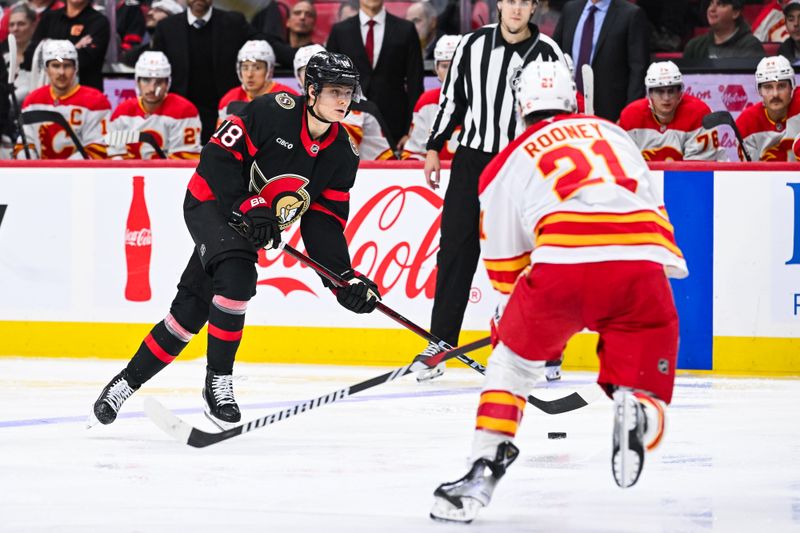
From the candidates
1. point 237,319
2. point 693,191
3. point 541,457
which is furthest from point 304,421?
point 693,191

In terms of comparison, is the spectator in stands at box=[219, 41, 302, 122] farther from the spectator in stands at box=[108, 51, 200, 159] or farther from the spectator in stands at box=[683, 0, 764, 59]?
the spectator in stands at box=[683, 0, 764, 59]

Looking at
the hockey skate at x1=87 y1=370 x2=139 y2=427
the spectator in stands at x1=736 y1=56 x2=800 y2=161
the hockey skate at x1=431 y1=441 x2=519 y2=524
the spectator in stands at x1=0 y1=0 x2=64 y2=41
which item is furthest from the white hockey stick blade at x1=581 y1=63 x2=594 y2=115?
the spectator in stands at x1=0 y1=0 x2=64 y2=41

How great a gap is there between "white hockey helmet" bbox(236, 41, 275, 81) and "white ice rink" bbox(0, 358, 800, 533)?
80.8 inches

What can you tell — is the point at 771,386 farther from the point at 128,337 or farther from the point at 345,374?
the point at 128,337

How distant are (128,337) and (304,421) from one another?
1817mm

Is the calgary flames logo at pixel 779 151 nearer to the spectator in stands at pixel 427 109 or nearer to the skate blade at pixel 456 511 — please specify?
the spectator in stands at pixel 427 109

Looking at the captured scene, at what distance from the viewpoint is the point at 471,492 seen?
2867 mm

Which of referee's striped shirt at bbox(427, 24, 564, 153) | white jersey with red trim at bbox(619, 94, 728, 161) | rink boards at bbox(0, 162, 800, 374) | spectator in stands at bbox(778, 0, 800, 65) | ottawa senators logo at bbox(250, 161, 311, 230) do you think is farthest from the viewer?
spectator in stands at bbox(778, 0, 800, 65)

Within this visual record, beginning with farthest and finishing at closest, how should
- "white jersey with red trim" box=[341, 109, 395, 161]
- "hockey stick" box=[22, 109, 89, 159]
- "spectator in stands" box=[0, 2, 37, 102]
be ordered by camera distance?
"spectator in stands" box=[0, 2, 37, 102] < "hockey stick" box=[22, 109, 89, 159] < "white jersey with red trim" box=[341, 109, 395, 161]

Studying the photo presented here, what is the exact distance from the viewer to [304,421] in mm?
4371

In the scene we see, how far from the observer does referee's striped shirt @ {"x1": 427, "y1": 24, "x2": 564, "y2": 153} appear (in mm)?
5180

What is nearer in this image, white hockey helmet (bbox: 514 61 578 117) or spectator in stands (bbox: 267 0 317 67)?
white hockey helmet (bbox: 514 61 578 117)

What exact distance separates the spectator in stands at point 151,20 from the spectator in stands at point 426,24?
134 cm

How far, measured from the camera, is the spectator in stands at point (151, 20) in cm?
767
